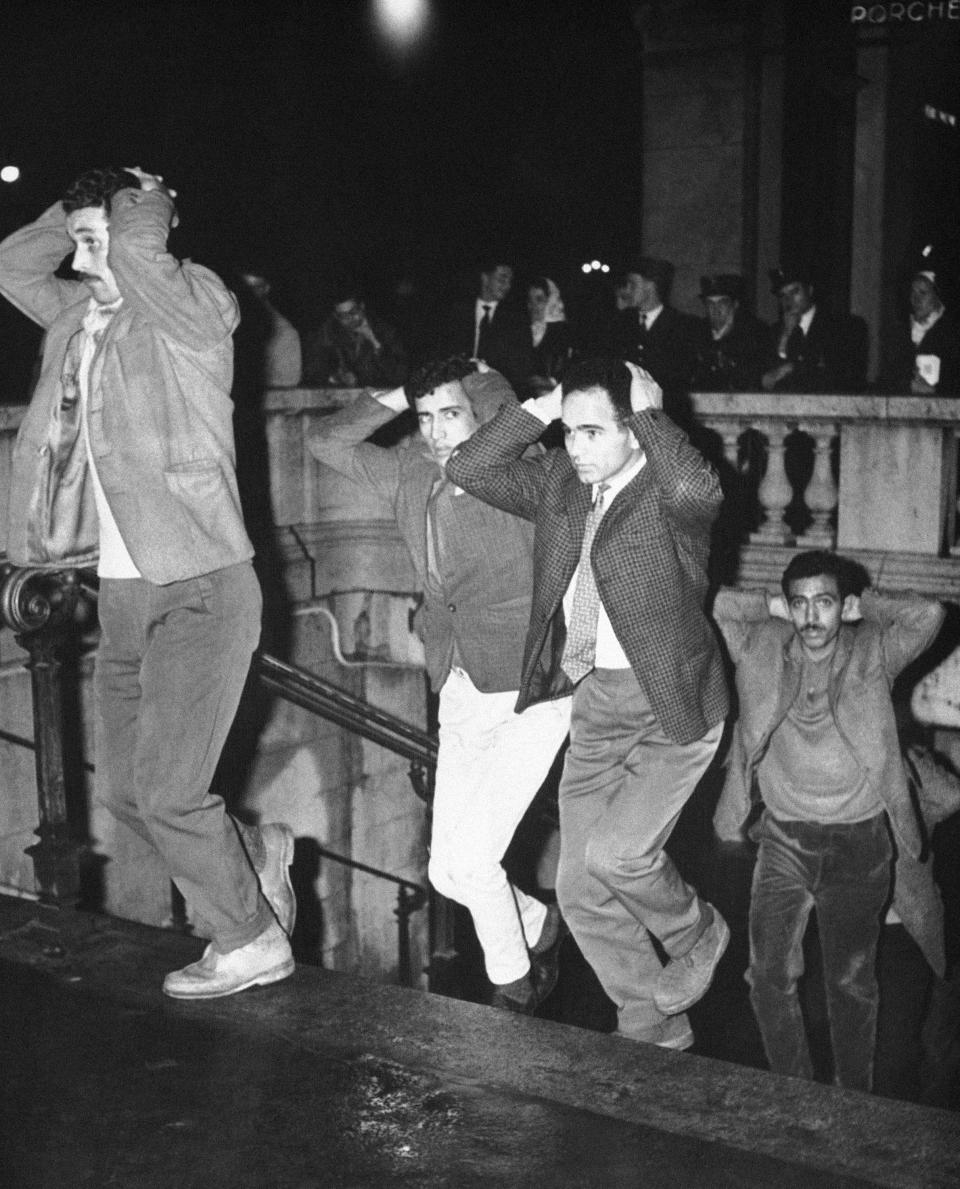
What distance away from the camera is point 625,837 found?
4.52 m

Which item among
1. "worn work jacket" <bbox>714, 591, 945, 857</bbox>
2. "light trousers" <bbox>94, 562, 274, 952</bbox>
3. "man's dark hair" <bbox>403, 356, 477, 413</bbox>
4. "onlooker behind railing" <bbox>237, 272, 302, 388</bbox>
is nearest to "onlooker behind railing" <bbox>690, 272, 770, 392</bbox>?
"onlooker behind railing" <bbox>237, 272, 302, 388</bbox>

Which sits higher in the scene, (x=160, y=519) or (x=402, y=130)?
(x=402, y=130)

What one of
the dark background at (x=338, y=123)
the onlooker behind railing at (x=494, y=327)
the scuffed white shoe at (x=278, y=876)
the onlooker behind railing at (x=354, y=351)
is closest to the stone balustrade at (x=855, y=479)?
the onlooker behind railing at (x=494, y=327)

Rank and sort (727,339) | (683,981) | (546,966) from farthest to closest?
(727,339) → (546,966) → (683,981)

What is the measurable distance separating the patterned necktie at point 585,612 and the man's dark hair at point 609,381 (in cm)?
26

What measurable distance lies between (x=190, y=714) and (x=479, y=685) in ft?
3.09

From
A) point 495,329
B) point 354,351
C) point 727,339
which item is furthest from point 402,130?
point 727,339

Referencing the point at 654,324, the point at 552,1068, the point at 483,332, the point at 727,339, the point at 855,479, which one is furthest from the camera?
the point at 483,332

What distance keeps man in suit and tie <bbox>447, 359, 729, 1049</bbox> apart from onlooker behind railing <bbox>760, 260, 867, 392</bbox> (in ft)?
16.3

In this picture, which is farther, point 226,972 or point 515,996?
point 515,996

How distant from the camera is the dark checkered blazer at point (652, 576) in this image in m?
4.50

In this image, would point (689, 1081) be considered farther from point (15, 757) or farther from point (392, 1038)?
point (15, 757)

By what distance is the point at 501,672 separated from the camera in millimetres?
4863

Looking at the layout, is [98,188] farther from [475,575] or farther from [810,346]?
[810,346]
